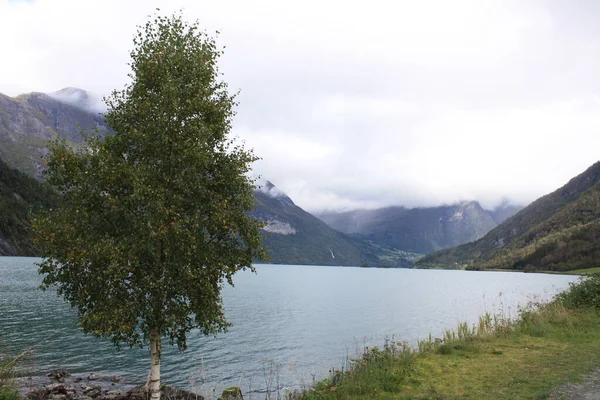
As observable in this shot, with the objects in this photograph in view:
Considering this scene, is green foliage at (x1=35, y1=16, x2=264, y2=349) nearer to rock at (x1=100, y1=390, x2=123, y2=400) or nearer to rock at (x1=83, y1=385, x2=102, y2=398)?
rock at (x1=100, y1=390, x2=123, y2=400)

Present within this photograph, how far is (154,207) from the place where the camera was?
47.5 ft

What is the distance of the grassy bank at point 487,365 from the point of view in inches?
608

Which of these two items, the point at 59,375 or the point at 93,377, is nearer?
the point at 59,375

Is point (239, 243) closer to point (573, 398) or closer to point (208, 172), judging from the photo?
point (208, 172)

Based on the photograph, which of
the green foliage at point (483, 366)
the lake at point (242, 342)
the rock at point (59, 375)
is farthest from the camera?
the lake at point (242, 342)

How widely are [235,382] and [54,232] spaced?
21.6 metres

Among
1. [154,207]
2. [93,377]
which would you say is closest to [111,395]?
[93,377]

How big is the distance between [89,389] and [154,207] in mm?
18796

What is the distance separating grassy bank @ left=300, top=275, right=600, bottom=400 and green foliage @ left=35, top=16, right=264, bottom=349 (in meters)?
7.14

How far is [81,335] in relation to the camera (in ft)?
154

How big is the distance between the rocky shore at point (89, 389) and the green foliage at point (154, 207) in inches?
293

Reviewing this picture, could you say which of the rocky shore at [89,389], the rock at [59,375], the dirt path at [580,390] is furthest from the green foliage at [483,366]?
the rock at [59,375]

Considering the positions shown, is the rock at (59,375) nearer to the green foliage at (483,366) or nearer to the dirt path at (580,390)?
the green foliage at (483,366)

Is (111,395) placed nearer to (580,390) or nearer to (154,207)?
(154,207)
